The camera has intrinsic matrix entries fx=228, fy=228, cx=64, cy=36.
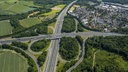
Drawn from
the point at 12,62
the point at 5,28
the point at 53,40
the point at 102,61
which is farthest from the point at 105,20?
the point at 12,62

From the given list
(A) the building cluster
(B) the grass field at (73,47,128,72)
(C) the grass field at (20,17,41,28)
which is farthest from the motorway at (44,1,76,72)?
(A) the building cluster

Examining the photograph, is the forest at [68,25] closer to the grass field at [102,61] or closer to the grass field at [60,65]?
the grass field at [102,61]

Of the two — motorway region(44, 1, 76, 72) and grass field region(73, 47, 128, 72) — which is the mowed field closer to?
motorway region(44, 1, 76, 72)

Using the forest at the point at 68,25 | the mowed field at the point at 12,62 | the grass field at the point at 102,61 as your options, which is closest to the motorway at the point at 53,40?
the forest at the point at 68,25

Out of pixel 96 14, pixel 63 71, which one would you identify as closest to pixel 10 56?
pixel 63 71

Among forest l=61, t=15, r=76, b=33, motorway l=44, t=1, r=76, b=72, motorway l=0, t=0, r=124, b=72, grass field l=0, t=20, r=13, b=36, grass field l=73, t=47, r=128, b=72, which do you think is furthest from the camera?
forest l=61, t=15, r=76, b=33

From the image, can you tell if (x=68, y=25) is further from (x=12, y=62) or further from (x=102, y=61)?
(x=12, y=62)

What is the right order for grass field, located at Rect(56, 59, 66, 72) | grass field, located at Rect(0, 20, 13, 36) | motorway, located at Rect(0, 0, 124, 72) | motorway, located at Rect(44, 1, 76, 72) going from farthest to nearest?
grass field, located at Rect(0, 20, 13, 36), motorway, located at Rect(0, 0, 124, 72), motorway, located at Rect(44, 1, 76, 72), grass field, located at Rect(56, 59, 66, 72)

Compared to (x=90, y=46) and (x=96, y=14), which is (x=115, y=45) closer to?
(x=90, y=46)
